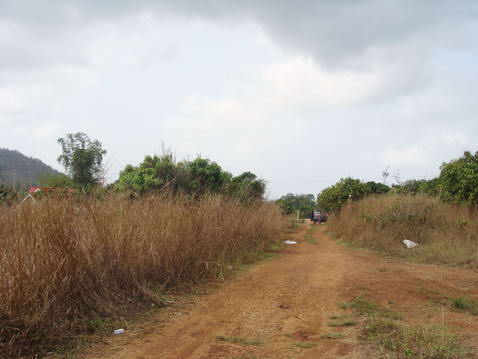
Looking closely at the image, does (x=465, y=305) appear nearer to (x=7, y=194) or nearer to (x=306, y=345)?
(x=306, y=345)

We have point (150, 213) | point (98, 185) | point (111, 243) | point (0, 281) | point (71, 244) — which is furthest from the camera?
point (150, 213)

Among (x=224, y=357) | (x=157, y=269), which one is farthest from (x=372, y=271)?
(x=224, y=357)

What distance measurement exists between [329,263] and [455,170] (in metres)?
6.56

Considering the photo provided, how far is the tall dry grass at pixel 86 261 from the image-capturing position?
3951 mm

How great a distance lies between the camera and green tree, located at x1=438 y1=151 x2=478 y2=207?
13.0 m

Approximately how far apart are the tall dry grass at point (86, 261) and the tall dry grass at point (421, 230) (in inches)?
256

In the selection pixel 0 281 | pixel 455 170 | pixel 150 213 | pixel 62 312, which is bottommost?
pixel 62 312

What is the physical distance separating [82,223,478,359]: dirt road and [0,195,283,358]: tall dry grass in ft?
1.77

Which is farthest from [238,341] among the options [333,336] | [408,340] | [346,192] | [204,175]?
[346,192]

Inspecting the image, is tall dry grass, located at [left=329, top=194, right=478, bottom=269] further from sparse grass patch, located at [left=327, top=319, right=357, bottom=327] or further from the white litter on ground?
sparse grass patch, located at [left=327, top=319, right=357, bottom=327]

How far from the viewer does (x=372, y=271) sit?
9.12m

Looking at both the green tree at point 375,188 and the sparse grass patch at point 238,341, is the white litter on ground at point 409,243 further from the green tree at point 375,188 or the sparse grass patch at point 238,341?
the green tree at point 375,188

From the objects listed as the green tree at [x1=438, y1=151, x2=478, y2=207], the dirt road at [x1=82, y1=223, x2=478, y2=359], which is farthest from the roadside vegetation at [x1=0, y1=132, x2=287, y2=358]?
the green tree at [x1=438, y1=151, x2=478, y2=207]

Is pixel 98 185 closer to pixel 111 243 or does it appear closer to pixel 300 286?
pixel 111 243
